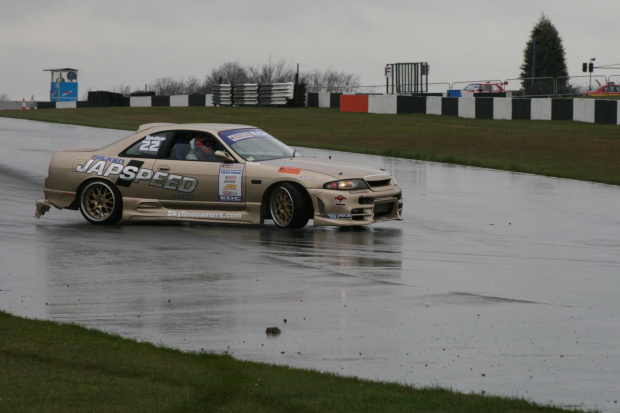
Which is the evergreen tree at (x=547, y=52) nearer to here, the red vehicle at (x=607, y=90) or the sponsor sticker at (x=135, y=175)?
the red vehicle at (x=607, y=90)

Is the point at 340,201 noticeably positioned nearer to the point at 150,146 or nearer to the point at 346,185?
the point at 346,185

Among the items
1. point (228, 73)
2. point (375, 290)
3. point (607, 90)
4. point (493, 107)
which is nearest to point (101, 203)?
point (375, 290)

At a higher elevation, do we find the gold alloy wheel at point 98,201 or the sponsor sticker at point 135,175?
the sponsor sticker at point 135,175

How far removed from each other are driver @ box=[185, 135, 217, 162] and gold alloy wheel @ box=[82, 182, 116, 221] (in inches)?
45.0

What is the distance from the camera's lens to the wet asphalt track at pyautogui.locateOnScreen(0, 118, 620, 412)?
6.74m

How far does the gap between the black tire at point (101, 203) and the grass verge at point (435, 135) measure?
9827 mm

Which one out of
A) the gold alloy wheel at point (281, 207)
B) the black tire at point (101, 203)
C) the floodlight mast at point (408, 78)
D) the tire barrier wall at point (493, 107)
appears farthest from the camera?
the floodlight mast at point (408, 78)

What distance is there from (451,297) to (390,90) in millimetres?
45561

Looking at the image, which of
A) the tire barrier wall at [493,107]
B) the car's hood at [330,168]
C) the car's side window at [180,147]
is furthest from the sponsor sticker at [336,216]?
the tire barrier wall at [493,107]

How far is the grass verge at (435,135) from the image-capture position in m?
23.7

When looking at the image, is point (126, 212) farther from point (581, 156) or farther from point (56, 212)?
point (581, 156)

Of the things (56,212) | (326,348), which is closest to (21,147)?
(56,212)

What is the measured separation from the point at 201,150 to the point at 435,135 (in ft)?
60.9

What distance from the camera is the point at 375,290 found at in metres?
9.20
